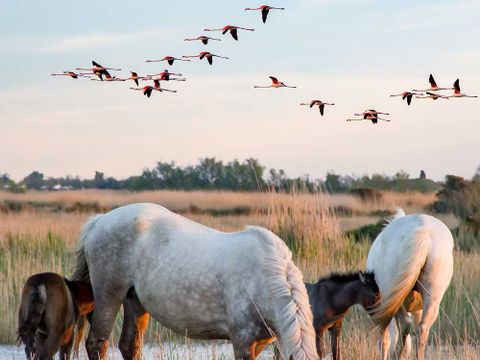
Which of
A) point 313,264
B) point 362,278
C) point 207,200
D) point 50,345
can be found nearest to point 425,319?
point 362,278

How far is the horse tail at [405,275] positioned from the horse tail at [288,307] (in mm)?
2040

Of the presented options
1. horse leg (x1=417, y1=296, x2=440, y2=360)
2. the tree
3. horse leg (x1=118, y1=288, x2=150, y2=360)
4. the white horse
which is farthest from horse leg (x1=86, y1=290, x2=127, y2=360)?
the tree

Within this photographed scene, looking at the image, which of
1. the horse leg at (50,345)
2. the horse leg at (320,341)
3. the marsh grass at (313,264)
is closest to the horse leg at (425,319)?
the marsh grass at (313,264)

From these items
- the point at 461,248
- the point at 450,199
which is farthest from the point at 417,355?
the point at 450,199

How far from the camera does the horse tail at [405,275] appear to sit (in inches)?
328

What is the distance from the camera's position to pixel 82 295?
→ 26.0ft

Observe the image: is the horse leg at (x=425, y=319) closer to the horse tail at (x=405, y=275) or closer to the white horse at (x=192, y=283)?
the horse tail at (x=405, y=275)

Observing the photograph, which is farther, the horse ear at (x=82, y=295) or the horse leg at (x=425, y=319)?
the horse leg at (x=425, y=319)

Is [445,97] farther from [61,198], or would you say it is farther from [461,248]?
[61,198]

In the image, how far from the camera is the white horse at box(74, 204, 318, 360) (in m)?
6.41

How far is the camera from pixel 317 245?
14766 mm

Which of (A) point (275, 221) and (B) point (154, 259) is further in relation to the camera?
(A) point (275, 221)

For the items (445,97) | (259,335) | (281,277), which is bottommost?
(259,335)

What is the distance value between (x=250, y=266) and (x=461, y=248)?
39.5 feet
